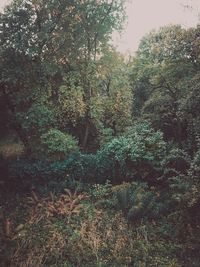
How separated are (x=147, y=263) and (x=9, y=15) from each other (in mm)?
11743

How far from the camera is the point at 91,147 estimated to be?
17422mm

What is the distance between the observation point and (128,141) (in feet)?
44.5

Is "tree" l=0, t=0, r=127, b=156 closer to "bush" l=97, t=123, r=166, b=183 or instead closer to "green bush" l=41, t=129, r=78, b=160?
"green bush" l=41, t=129, r=78, b=160

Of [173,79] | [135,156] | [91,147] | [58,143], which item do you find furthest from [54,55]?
[135,156]

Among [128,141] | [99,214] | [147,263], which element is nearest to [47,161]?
[128,141]

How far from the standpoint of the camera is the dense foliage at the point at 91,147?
8.53 metres

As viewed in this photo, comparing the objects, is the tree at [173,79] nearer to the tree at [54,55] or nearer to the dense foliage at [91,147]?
the dense foliage at [91,147]

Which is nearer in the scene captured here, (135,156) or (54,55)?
(135,156)

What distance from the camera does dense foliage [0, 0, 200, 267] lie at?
28.0ft

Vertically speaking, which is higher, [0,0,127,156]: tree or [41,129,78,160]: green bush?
[0,0,127,156]: tree

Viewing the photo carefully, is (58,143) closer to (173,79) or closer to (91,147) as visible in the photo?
(91,147)

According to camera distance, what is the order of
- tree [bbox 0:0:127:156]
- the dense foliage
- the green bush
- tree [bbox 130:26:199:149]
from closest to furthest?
the dense foliage → tree [bbox 130:26:199:149] → the green bush → tree [bbox 0:0:127:156]

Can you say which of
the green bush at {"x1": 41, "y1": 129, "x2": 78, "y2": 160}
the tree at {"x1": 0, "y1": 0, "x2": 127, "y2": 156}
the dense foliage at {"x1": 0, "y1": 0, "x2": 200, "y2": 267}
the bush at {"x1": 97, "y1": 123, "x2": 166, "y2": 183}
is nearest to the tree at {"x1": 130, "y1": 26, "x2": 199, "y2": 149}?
the dense foliage at {"x1": 0, "y1": 0, "x2": 200, "y2": 267}

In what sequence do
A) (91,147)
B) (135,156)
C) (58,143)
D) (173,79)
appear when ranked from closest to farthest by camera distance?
(135,156), (173,79), (58,143), (91,147)
